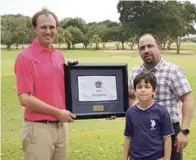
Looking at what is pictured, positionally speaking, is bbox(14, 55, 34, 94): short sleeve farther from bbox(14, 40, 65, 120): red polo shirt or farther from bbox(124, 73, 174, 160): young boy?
bbox(124, 73, 174, 160): young boy

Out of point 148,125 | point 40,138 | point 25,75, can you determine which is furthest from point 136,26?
point 148,125

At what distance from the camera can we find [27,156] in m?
4.08

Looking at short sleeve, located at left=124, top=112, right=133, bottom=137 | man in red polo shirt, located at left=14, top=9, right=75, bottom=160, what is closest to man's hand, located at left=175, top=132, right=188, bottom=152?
short sleeve, located at left=124, top=112, right=133, bottom=137

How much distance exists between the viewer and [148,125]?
3678 millimetres

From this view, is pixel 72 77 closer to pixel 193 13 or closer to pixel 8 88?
pixel 8 88

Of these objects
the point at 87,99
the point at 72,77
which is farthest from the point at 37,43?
the point at 87,99

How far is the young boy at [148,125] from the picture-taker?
3.69m

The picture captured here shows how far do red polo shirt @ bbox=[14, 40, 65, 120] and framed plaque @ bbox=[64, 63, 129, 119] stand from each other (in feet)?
0.55

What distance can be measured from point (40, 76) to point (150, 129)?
3.41 feet

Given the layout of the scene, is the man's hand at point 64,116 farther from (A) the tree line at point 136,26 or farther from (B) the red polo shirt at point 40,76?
(A) the tree line at point 136,26

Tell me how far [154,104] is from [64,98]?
0.85 metres

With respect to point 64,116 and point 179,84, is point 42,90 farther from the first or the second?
point 179,84

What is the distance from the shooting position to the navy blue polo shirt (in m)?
3.69

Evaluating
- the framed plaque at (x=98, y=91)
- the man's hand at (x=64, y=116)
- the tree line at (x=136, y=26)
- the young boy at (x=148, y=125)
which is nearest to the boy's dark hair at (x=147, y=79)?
the young boy at (x=148, y=125)
